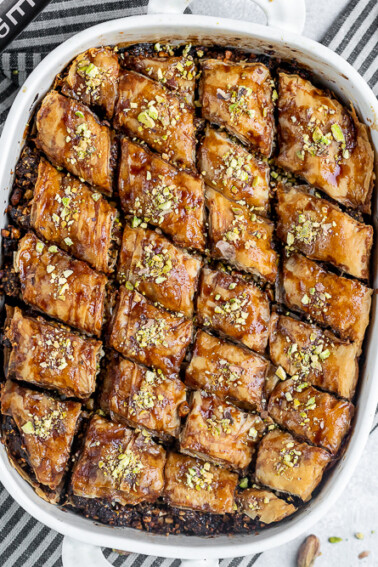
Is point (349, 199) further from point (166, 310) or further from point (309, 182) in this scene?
point (166, 310)

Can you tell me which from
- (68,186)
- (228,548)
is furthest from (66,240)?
(228,548)

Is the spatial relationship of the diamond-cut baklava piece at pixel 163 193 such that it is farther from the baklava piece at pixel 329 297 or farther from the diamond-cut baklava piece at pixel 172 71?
the baklava piece at pixel 329 297

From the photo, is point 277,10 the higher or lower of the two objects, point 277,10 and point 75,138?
the higher

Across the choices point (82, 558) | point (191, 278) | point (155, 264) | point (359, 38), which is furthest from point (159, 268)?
point (359, 38)

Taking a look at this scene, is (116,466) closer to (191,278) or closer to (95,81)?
(191,278)

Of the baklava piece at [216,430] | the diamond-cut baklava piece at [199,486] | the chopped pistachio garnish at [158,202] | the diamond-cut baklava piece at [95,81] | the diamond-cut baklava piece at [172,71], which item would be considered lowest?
the diamond-cut baklava piece at [199,486]

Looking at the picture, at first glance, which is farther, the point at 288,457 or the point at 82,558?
the point at 82,558

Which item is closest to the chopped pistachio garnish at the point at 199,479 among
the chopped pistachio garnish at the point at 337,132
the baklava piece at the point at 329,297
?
the baklava piece at the point at 329,297
